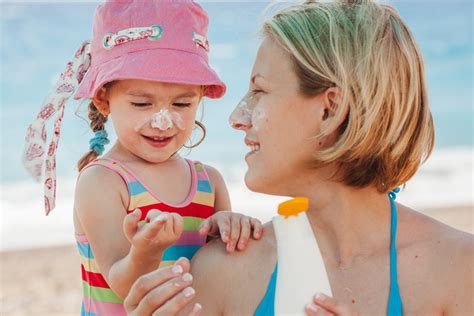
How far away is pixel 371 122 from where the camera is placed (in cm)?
214

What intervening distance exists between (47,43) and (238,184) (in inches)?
255

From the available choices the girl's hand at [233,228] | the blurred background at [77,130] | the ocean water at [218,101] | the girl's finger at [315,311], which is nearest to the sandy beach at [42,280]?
the blurred background at [77,130]

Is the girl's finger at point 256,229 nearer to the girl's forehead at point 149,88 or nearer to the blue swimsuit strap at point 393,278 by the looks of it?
the blue swimsuit strap at point 393,278

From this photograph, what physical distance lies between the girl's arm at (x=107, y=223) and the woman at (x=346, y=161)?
23cm

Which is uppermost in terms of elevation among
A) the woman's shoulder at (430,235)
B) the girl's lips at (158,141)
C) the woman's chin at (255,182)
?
the girl's lips at (158,141)

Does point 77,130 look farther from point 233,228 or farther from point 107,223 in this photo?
point 233,228

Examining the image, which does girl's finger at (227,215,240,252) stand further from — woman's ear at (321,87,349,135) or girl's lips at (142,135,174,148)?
girl's lips at (142,135,174,148)

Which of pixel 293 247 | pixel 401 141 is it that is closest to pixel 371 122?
pixel 401 141

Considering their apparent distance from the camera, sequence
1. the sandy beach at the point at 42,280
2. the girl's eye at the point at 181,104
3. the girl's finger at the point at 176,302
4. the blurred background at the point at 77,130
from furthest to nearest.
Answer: the blurred background at the point at 77,130 < the sandy beach at the point at 42,280 < the girl's eye at the point at 181,104 < the girl's finger at the point at 176,302

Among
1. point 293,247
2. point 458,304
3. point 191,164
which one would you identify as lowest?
point 458,304

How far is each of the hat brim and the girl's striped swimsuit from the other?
11.5 inches

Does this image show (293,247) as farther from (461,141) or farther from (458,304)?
(461,141)

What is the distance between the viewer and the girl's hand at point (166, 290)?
1.89 meters

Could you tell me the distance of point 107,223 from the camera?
2.46 meters
